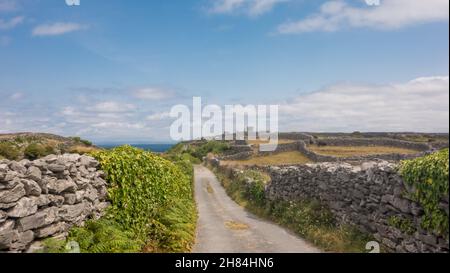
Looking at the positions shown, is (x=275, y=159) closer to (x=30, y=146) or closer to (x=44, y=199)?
(x=30, y=146)

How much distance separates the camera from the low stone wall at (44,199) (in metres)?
9.02

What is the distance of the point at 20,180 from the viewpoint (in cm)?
953

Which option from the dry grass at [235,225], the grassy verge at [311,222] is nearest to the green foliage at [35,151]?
the dry grass at [235,225]

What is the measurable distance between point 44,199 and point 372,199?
9.69 metres

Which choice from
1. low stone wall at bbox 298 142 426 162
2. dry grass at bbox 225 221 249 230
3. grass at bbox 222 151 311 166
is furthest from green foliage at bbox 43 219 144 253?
grass at bbox 222 151 311 166

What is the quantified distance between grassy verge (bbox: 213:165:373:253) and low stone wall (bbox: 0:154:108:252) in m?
7.96

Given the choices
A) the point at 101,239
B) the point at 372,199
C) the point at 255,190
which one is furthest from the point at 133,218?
the point at 255,190

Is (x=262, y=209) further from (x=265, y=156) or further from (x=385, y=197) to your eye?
(x=265, y=156)

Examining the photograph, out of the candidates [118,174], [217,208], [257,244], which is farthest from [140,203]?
[217,208]

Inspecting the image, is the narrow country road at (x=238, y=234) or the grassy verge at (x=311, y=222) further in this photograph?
the narrow country road at (x=238, y=234)

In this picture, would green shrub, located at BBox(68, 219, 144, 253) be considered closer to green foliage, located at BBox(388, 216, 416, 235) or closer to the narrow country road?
the narrow country road

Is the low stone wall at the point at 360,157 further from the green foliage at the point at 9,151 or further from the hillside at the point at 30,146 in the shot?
the green foliage at the point at 9,151

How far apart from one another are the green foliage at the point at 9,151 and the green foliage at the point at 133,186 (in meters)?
8.71

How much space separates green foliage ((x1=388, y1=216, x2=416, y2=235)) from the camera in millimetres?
11289
